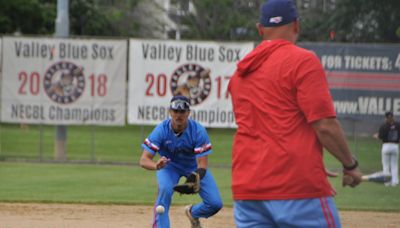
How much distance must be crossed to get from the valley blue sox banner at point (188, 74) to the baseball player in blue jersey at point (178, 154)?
11440mm

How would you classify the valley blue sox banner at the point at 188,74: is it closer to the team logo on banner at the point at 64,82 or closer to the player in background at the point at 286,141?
the team logo on banner at the point at 64,82

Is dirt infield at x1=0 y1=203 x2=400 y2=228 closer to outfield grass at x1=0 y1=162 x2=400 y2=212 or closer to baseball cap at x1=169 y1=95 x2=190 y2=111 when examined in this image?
outfield grass at x1=0 y1=162 x2=400 y2=212

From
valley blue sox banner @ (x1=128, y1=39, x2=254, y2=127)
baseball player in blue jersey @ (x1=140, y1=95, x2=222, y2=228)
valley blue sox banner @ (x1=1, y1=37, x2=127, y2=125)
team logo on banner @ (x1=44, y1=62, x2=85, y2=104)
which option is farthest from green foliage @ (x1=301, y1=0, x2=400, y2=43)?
baseball player in blue jersey @ (x1=140, y1=95, x2=222, y2=228)

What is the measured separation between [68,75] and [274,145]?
58.7ft

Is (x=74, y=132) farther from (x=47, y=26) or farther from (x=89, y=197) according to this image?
(x=89, y=197)

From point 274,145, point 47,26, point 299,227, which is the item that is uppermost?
point 274,145

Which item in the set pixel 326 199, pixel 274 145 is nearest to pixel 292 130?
pixel 274 145

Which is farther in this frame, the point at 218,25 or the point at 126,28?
the point at 126,28

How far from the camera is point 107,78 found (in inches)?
878

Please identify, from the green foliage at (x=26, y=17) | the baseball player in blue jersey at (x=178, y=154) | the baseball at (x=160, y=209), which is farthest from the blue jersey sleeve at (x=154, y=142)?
the green foliage at (x=26, y=17)

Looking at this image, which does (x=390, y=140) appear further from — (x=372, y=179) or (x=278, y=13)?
(x=278, y=13)

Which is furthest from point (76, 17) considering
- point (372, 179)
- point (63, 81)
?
point (372, 179)

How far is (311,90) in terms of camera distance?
4.79m

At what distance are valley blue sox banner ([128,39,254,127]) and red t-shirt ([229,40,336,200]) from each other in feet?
54.8
